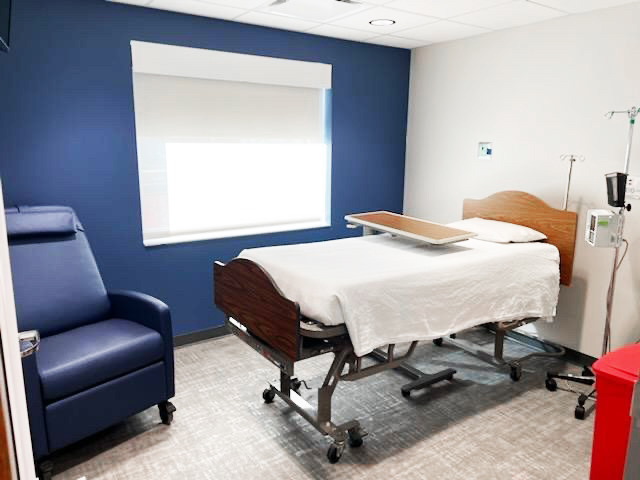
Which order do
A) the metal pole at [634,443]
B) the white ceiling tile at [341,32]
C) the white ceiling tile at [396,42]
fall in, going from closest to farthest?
the metal pole at [634,443] → the white ceiling tile at [341,32] → the white ceiling tile at [396,42]

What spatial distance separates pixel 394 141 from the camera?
14.0 feet

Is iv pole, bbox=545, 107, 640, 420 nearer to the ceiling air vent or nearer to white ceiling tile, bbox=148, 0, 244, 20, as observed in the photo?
the ceiling air vent

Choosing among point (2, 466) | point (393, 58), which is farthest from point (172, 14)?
point (2, 466)

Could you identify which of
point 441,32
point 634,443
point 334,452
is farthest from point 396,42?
point 634,443

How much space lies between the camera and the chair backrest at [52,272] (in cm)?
247

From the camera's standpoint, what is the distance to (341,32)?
11.7 ft

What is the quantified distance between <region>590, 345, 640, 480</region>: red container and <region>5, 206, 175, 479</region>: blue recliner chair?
190 cm

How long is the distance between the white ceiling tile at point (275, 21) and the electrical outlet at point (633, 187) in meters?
2.22

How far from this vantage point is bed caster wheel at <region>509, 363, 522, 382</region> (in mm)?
2973

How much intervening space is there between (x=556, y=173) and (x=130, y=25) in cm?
288

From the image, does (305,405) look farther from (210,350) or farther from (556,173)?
(556,173)

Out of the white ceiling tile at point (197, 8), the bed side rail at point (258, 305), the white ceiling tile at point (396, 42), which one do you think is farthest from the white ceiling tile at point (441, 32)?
the bed side rail at point (258, 305)

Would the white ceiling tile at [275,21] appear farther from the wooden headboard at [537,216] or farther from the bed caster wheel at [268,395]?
the bed caster wheel at [268,395]

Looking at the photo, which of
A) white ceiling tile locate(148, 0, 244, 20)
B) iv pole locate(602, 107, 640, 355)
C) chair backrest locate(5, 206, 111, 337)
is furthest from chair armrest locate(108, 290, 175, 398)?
iv pole locate(602, 107, 640, 355)
